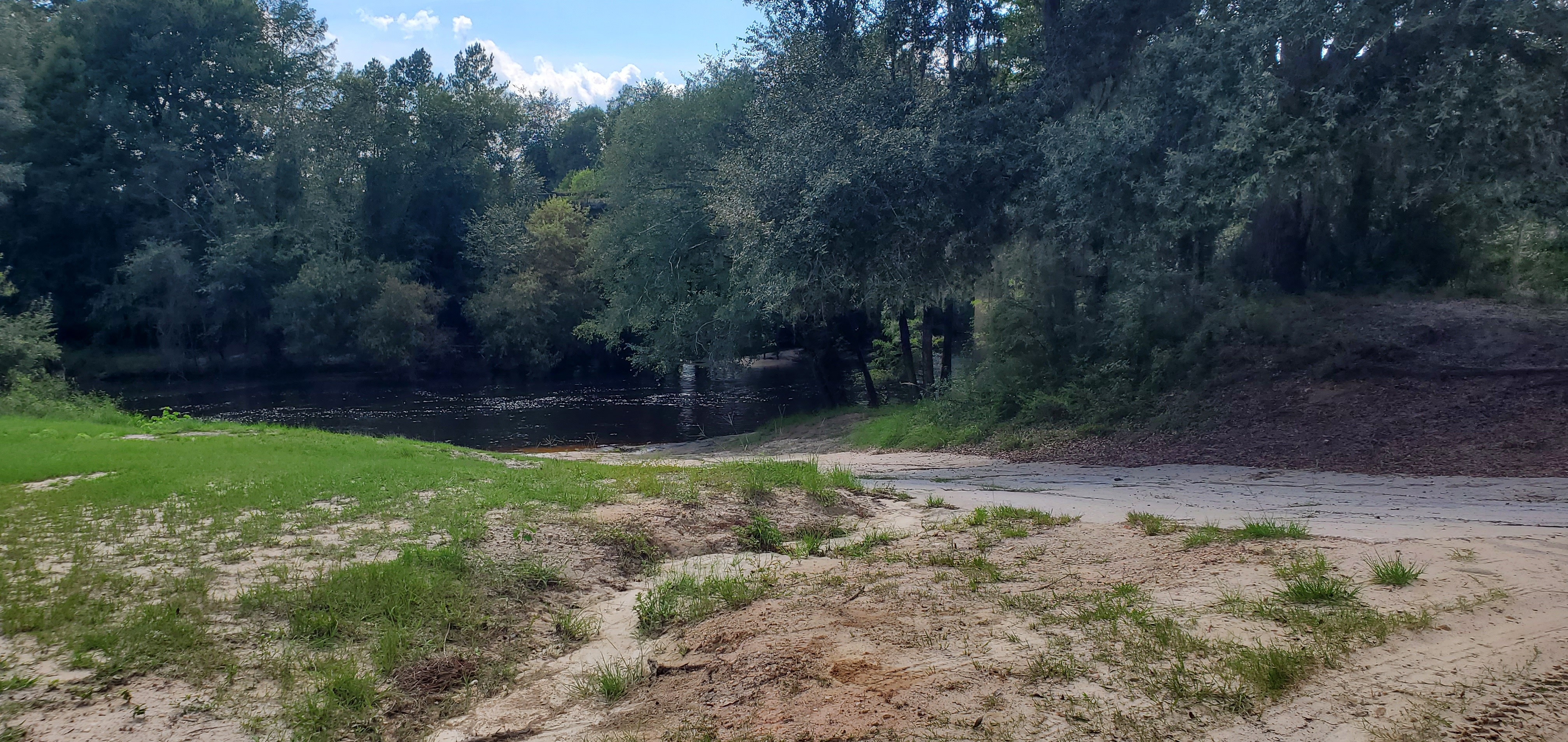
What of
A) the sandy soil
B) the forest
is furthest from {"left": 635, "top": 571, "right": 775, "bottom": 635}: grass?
the forest

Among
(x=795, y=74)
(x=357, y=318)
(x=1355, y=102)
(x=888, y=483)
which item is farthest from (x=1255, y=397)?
(x=357, y=318)

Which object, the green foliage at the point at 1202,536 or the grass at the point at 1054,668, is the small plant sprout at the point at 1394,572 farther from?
the grass at the point at 1054,668

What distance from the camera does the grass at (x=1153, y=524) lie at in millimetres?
7695

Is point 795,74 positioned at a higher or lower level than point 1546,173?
higher

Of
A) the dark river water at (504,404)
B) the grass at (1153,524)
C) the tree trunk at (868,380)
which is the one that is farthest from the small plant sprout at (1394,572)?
the dark river water at (504,404)

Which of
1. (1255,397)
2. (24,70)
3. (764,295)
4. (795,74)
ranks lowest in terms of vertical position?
(1255,397)

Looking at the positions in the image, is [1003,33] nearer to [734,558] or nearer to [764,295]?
[764,295]

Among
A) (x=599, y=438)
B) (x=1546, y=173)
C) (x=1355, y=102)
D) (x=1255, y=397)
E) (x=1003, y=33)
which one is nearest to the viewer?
(x=1546, y=173)

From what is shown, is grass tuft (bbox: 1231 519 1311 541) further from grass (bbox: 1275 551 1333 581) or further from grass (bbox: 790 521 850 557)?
grass (bbox: 790 521 850 557)

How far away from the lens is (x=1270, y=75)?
44.3 ft

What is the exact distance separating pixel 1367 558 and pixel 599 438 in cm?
2359

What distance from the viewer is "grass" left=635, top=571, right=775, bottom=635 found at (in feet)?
20.6

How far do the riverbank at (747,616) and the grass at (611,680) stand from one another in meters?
0.03

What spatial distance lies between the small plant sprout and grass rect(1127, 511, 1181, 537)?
1.84 meters
